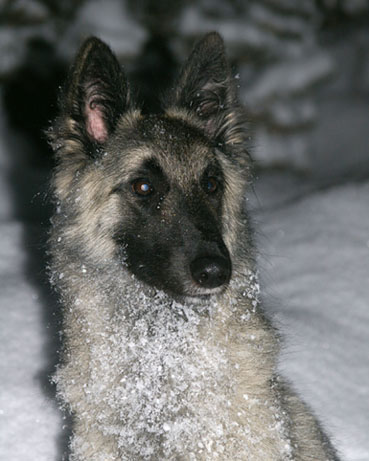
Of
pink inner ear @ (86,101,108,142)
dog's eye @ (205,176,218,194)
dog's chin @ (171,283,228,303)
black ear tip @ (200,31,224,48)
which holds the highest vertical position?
black ear tip @ (200,31,224,48)

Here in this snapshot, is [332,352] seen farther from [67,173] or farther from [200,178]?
[67,173]

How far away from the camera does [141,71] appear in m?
6.99

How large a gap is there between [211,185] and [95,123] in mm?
601

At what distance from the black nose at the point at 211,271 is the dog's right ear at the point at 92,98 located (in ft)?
2.58

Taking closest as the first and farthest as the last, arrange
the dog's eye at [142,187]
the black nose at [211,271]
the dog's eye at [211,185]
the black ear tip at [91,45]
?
the black nose at [211,271]
the black ear tip at [91,45]
the dog's eye at [142,187]
the dog's eye at [211,185]

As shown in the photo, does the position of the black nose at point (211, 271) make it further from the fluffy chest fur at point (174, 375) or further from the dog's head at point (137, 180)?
the fluffy chest fur at point (174, 375)

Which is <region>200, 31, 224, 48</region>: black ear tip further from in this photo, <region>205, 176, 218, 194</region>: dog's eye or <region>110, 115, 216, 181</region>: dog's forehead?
<region>205, 176, 218, 194</region>: dog's eye

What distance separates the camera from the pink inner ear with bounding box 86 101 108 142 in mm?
2732

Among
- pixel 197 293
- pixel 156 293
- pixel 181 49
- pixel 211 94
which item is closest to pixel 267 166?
pixel 181 49

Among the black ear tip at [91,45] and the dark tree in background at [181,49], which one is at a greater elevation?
the black ear tip at [91,45]

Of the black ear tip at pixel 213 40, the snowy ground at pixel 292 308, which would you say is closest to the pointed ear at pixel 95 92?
the black ear tip at pixel 213 40

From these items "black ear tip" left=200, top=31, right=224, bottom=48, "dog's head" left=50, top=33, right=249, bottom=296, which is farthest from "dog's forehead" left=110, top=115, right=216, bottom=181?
"black ear tip" left=200, top=31, right=224, bottom=48

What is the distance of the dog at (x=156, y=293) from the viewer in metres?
2.43

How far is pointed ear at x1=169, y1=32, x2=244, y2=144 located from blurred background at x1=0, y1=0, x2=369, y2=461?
0.14m
